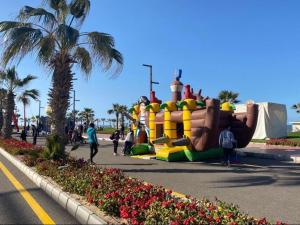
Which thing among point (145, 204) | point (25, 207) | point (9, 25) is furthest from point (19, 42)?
point (145, 204)

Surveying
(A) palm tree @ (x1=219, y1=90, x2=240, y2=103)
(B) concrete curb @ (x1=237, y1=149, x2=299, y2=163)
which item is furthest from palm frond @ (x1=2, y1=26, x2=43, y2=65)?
(A) palm tree @ (x1=219, y1=90, x2=240, y2=103)

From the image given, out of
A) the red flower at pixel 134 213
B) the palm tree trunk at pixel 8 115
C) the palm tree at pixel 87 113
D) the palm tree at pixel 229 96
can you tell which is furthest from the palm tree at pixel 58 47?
the palm tree at pixel 87 113

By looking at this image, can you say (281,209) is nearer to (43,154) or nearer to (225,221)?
(225,221)

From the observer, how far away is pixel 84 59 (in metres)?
15.3

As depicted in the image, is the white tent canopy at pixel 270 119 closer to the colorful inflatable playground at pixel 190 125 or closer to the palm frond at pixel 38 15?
the colorful inflatable playground at pixel 190 125

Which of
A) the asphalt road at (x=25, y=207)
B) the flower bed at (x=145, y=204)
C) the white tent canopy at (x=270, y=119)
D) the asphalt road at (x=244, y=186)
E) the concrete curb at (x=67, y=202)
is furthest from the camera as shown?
the white tent canopy at (x=270, y=119)

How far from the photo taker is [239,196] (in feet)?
29.1

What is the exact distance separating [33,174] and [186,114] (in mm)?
8056

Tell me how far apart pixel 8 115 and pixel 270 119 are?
21.9 metres

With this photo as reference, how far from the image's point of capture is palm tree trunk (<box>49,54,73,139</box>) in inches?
574

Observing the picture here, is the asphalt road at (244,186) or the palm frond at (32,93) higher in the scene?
the palm frond at (32,93)

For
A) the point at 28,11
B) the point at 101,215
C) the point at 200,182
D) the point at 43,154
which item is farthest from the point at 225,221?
the point at 28,11

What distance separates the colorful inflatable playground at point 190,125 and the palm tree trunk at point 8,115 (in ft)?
46.3

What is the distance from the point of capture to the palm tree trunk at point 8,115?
31642mm
